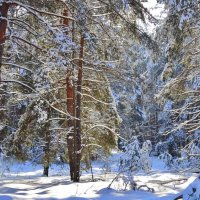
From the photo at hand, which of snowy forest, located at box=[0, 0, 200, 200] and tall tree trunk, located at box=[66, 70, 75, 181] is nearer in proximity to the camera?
snowy forest, located at box=[0, 0, 200, 200]

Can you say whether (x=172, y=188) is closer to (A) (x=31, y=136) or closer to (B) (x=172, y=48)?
(B) (x=172, y=48)

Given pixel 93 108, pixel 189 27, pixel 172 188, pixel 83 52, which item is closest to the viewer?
pixel 189 27

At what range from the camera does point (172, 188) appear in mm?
10141

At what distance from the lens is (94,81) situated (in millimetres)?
13359

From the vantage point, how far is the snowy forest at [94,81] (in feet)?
28.7

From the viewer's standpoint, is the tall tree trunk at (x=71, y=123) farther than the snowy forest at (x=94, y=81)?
Yes

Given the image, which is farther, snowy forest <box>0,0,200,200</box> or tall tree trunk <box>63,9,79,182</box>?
tall tree trunk <box>63,9,79,182</box>

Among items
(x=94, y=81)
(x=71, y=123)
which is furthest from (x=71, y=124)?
(x=94, y=81)

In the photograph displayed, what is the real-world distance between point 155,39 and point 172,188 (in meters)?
3.63

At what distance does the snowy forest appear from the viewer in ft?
28.7

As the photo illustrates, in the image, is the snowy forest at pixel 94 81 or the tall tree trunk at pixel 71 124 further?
the tall tree trunk at pixel 71 124

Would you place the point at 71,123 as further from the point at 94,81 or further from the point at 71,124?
the point at 94,81

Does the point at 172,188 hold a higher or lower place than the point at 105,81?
lower

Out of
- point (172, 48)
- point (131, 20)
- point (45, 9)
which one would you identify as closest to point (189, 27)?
point (172, 48)
